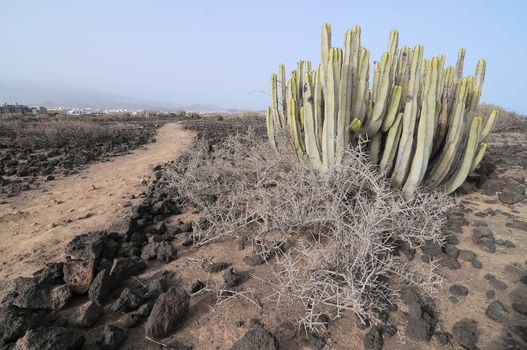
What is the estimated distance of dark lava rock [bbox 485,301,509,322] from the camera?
2.21 m

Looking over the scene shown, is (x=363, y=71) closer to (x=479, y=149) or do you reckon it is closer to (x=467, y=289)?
(x=479, y=149)

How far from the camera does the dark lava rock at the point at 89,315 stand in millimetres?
2115

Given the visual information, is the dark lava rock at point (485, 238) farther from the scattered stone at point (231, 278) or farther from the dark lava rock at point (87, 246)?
the dark lava rock at point (87, 246)

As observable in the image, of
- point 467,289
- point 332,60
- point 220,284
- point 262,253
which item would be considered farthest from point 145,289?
point 332,60

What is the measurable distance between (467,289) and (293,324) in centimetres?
146

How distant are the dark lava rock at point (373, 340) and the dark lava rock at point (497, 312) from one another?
2.83 ft

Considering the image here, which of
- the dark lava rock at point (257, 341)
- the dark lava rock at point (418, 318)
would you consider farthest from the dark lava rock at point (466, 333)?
the dark lava rock at point (257, 341)

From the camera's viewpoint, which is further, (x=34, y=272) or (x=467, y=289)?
(x=34, y=272)

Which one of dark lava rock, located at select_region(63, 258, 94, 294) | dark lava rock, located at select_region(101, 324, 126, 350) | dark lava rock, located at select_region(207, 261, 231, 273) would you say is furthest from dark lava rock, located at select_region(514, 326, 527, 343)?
dark lava rock, located at select_region(63, 258, 94, 294)

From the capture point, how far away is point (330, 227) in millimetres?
2775

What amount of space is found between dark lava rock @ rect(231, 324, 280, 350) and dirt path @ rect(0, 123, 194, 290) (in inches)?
82.2

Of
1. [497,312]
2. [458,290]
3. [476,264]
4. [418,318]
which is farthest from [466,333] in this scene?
[476,264]

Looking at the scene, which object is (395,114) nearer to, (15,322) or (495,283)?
(495,283)

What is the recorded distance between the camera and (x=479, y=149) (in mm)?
4277
